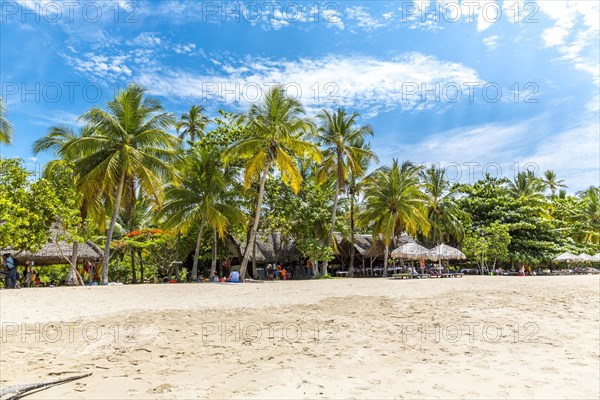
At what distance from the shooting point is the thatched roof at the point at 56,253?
18891mm

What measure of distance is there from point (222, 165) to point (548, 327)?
16548 millimetres

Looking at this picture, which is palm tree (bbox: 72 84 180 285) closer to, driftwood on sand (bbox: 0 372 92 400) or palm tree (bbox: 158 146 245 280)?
palm tree (bbox: 158 146 245 280)

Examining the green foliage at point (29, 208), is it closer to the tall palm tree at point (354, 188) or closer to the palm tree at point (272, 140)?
the palm tree at point (272, 140)

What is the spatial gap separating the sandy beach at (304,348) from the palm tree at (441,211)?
19421 millimetres

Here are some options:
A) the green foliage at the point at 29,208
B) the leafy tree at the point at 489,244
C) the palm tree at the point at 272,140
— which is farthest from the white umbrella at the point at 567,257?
the green foliage at the point at 29,208

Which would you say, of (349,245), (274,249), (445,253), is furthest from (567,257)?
(274,249)

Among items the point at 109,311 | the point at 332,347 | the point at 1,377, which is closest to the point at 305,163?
the point at 109,311

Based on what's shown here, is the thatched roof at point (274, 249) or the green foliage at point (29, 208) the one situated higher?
the green foliage at point (29, 208)

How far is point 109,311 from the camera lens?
8836mm

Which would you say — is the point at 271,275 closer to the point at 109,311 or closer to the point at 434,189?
the point at 434,189

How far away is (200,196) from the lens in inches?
805

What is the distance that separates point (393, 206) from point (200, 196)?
11.7 metres

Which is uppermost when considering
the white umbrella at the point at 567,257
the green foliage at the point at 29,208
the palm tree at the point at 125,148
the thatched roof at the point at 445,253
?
the palm tree at the point at 125,148

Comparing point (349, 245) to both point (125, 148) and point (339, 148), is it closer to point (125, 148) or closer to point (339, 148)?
point (339, 148)
